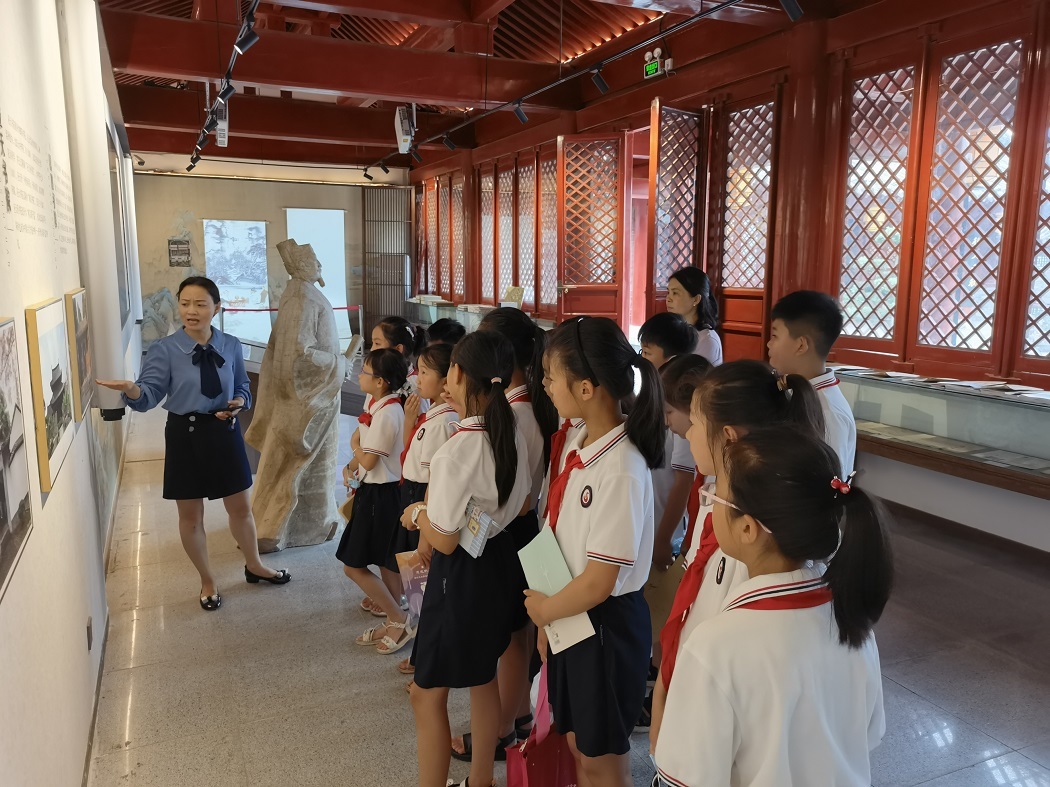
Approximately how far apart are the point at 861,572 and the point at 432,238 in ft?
36.5

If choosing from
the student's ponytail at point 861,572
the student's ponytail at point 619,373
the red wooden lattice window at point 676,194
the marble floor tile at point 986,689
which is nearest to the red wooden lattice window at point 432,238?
the red wooden lattice window at point 676,194

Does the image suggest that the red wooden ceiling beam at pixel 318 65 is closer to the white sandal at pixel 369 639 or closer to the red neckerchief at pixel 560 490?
the white sandal at pixel 369 639

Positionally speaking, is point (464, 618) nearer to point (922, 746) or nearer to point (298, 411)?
point (922, 746)

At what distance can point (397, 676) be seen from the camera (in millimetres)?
2869

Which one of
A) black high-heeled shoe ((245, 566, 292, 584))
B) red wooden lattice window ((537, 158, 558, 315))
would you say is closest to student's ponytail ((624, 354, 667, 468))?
black high-heeled shoe ((245, 566, 292, 584))

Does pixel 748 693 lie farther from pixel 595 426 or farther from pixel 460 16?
pixel 460 16

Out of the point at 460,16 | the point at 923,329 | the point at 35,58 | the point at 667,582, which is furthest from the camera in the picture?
the point at 460,16

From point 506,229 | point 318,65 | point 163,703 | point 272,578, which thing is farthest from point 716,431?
point 506,229

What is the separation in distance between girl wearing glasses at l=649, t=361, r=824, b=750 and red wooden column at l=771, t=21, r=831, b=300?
A: 136 inches

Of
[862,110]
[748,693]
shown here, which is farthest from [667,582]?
[862,110]

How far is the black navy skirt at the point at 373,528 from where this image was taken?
294cm

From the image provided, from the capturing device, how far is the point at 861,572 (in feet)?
3.42

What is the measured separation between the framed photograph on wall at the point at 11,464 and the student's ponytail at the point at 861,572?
4.16 ft

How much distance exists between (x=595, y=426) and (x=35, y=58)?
5.67 ft
